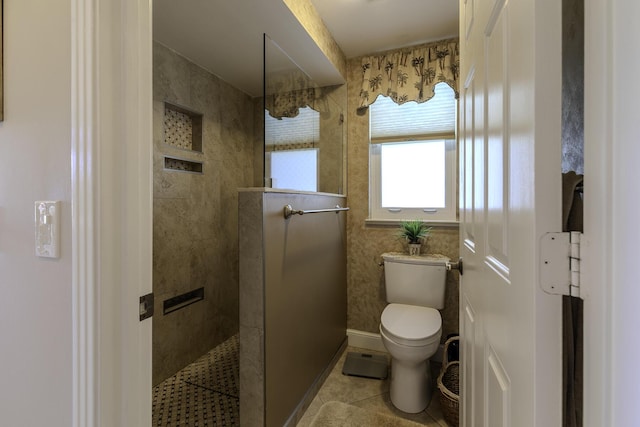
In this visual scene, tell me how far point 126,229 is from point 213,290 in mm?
2019

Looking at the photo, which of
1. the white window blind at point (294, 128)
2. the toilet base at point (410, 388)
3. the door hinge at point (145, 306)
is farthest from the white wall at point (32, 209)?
the toilet base at point (410, 388)

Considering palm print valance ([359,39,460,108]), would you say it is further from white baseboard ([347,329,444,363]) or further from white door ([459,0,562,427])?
white baseboard ([347,329,444,363])

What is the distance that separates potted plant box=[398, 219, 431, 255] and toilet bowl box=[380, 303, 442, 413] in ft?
1.73

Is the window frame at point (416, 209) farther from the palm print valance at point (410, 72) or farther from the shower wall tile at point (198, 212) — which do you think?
the shower wall tile at point (198, 212)

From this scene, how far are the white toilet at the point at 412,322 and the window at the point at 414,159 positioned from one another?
41 cm

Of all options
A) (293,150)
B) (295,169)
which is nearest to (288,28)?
→ (293,150)

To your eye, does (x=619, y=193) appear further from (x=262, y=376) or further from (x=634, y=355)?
(x=262, y=376)

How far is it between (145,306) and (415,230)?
6.26 feet

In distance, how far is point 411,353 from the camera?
1.61 meters

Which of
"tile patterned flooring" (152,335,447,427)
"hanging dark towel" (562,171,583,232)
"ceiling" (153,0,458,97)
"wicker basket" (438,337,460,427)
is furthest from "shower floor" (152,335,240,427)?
"ceiling" (153,0,458,97)

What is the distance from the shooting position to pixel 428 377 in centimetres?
179

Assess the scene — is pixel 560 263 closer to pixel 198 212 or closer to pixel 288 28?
pixel 288 28

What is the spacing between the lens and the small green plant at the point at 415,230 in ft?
7.23

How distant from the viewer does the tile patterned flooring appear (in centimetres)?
165
